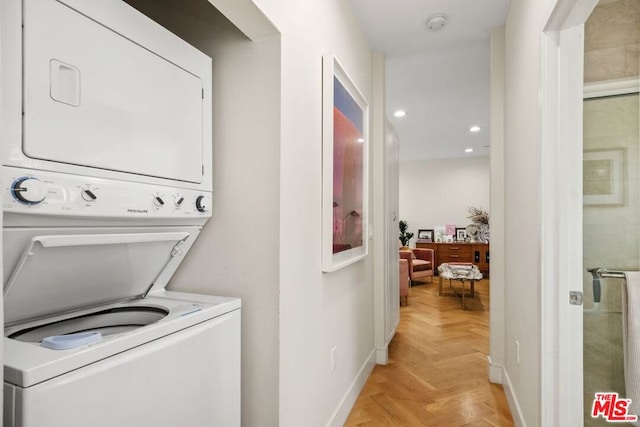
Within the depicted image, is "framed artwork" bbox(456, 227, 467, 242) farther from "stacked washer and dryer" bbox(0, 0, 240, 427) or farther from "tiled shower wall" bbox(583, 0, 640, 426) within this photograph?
"stacked washer and dryer" bbox(0, 0, 240, 427)

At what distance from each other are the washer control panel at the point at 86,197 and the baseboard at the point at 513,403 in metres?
2.00

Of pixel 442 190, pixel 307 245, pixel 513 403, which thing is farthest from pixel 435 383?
pixel 442 190

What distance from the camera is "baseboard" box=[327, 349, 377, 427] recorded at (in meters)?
1.86

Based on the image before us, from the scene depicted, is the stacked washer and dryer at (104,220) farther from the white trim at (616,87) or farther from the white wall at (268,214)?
the white trim at (616,87)

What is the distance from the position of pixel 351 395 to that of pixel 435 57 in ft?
9.01

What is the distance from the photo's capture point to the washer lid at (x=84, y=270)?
31.8 inches

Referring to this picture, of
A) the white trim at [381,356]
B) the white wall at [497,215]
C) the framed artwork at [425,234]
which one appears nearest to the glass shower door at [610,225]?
the white wall at [497,215]

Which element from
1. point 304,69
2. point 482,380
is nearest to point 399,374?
point 482,380

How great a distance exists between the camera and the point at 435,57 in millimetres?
2936

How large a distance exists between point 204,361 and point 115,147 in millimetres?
643

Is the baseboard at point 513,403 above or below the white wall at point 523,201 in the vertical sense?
below

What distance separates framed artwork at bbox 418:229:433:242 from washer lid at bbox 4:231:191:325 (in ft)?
23.9

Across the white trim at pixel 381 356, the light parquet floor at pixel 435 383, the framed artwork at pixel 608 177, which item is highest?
the framed artwork at pixel 608 177

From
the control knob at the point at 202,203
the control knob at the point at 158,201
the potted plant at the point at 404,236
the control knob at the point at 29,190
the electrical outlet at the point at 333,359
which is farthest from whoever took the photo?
the potted plant at the point at 404,236
